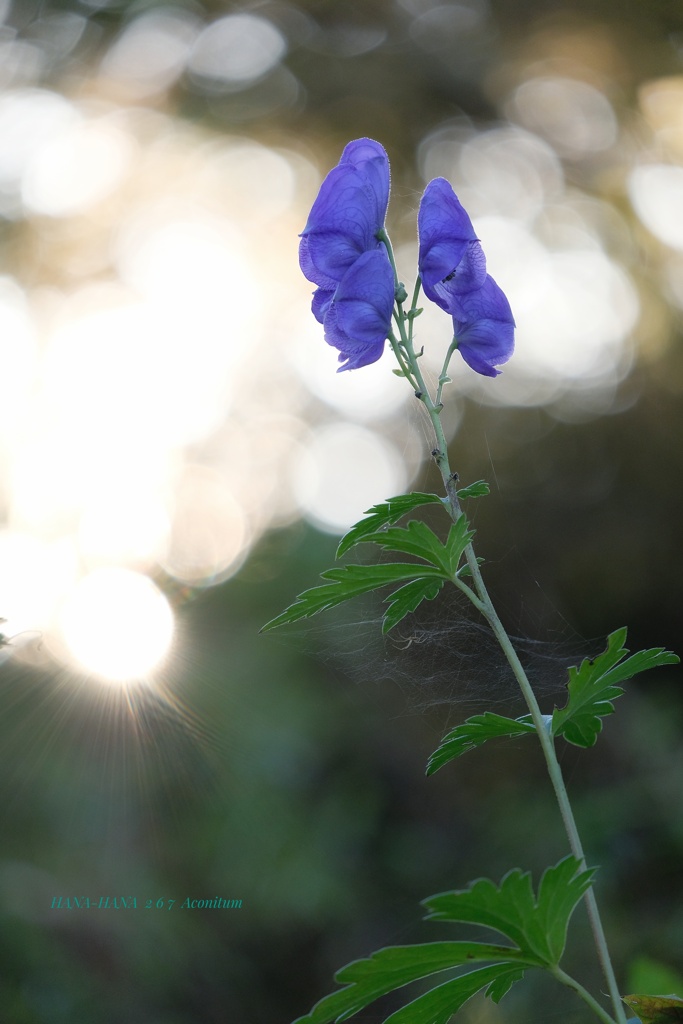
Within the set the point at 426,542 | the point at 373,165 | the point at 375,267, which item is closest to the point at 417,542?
the point at 426,542

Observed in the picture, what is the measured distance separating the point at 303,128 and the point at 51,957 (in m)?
4.41

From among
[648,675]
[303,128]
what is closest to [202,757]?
[648,675]

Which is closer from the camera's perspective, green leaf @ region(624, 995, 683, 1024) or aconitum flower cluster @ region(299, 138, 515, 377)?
green leaf @ region(624, 995, 683, 1024)

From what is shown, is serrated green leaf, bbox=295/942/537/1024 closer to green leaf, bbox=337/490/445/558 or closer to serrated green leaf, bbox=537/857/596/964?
serrated green leaf, bbox=537/857/596/964

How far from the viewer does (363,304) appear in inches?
31.6

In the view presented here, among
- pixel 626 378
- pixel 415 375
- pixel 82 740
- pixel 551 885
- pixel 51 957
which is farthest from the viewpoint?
pixel 626 378

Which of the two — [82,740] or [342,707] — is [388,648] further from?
[342,707]

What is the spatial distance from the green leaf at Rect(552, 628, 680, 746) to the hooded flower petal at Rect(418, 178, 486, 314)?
409mm

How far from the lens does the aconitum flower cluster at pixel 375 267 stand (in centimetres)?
81

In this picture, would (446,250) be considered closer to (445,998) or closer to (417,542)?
(417,542)

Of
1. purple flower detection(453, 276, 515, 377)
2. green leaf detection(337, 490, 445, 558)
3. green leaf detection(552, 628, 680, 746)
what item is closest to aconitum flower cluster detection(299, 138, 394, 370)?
purple flower detection(453, 276, 515, 377)

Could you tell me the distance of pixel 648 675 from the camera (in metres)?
3.67

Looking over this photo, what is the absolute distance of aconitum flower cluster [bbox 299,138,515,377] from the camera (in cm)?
81

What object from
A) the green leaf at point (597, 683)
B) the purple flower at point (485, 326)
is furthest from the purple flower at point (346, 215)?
the green leaf at point (597, 683)
